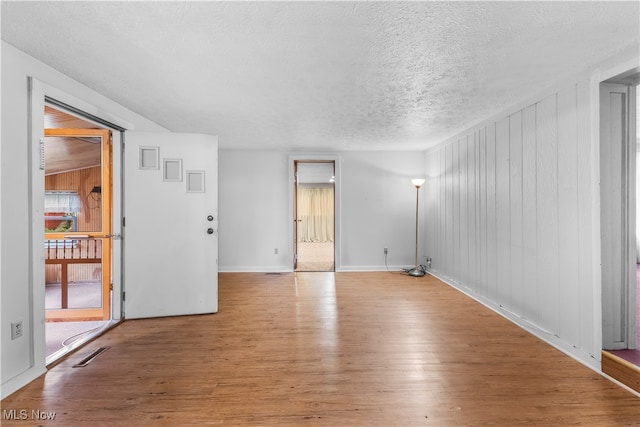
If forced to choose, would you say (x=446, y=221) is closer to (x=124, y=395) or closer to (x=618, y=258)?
(x=618, y=258)

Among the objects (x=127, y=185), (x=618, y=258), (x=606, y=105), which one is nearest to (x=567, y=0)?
(x=606, y=105)

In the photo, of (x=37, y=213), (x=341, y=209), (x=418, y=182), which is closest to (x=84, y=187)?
(x=37, y=213)

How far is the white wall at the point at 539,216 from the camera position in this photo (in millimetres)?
2148

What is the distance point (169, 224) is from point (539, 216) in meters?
3.80

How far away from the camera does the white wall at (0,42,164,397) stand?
1791mm

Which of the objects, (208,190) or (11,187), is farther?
→ (208,190)

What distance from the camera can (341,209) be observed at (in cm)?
535

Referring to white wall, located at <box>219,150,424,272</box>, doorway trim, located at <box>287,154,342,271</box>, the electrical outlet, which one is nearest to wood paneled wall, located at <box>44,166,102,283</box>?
the electrical outlet

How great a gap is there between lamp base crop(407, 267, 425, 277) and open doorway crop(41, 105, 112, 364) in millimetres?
4403

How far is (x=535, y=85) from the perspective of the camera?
2.41 m

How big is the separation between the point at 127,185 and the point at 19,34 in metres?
1.53

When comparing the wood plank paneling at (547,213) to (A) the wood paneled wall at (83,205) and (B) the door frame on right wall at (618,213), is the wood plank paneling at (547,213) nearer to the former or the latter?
(B) the door frame on right wall at (618,213)

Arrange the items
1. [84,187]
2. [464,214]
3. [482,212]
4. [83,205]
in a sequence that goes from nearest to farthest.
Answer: [482,212] → [83,205] → [84,187] → [464,214]

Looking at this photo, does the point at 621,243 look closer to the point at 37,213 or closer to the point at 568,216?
the point at 568,216
